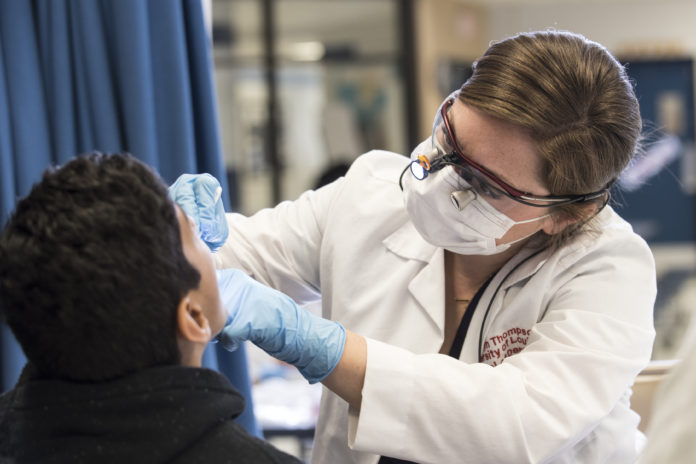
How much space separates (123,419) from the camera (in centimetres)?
83

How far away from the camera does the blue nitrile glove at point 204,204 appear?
115 centimetres

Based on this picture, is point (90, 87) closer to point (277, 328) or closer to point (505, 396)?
point (277, 328)

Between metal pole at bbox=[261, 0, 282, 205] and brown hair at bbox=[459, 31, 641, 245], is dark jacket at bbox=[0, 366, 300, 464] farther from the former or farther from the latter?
metal pole at bbox=[261, 0, 282, 205]

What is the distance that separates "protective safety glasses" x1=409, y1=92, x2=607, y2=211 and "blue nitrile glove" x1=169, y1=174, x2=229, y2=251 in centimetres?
35

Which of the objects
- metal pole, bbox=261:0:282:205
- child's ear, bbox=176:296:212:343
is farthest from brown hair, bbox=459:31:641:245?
metal pole, bbox=261:0:282:205

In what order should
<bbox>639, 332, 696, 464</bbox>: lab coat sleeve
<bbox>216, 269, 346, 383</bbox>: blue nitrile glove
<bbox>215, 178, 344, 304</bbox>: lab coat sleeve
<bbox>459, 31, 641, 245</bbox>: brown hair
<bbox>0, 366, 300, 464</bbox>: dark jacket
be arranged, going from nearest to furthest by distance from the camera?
<bbox>639, 332, 696, 464</bbox>: lab coat sleeve < <bbox>0, 366, 300, 464</bbox>: dark jacket < <bbox>216, 269, 346, 383</bbox>: blue nitrile glove < <bbox>459, 31, 641, 245</bbox>: brown hair < <bbox>215, 178, 344, 304</bbox>: lab coat sleeve

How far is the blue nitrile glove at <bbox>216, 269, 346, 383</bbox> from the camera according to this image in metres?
1.07

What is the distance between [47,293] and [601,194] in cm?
91

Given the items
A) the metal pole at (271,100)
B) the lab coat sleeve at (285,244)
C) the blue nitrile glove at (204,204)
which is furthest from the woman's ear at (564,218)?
the metal pole at (271,100)

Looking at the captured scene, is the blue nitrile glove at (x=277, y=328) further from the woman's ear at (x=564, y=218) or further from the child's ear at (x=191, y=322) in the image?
the woman's ear at (x=564, y=218)

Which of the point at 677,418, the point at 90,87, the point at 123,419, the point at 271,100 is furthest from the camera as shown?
the point at 271,100

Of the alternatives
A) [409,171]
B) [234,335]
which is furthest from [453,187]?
[234,335]

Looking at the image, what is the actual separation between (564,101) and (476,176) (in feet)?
0.62

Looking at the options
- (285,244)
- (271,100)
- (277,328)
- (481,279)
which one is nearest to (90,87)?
(285,244)
